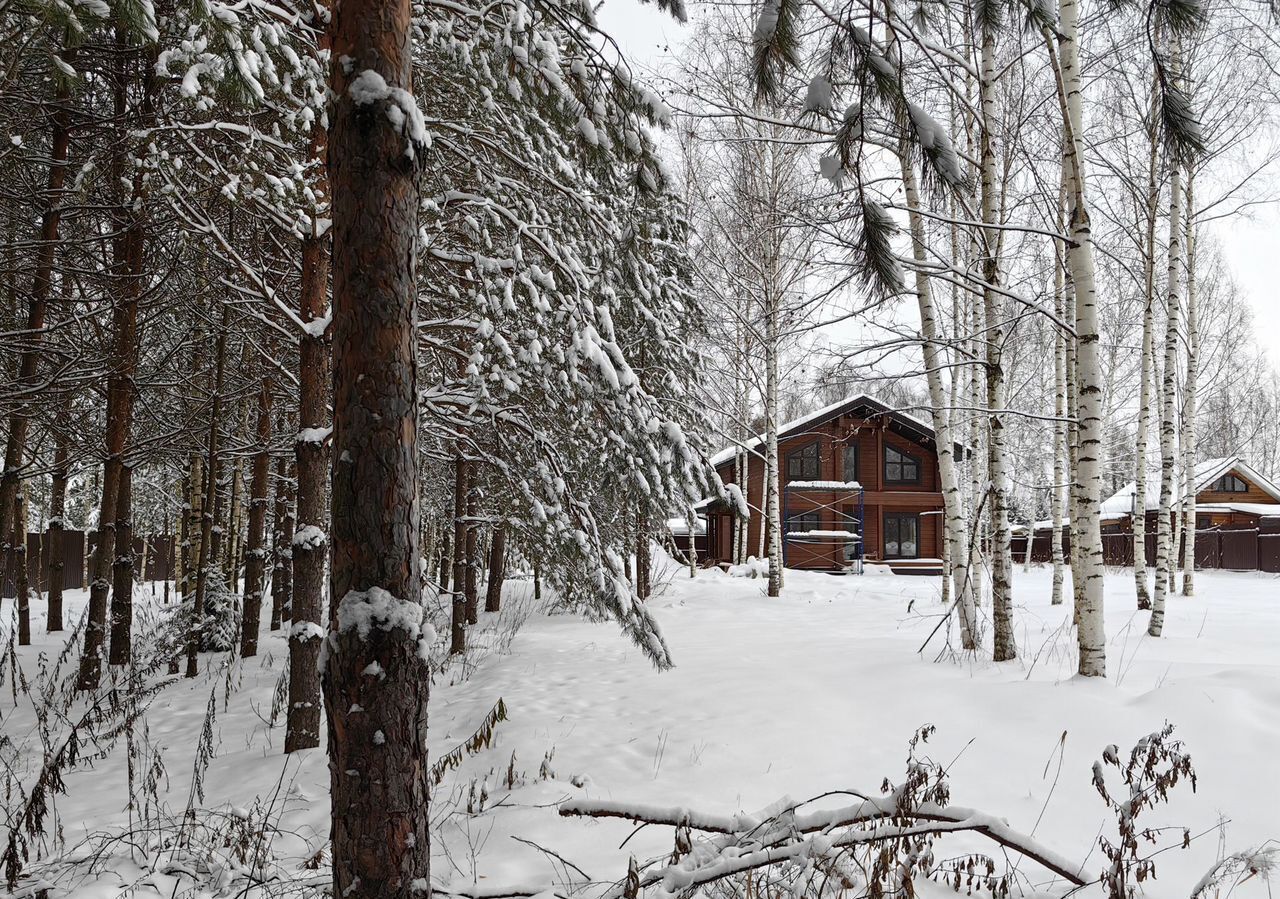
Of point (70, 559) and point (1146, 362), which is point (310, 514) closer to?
→ point (1146, 362)

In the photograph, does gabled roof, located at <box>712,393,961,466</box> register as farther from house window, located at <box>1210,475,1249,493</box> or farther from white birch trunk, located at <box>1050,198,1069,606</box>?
house window, located at <box>1210,475,1249,493</box>

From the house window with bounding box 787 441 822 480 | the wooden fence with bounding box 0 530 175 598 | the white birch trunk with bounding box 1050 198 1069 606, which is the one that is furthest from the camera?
the house window with bounding box 787 441 822 480

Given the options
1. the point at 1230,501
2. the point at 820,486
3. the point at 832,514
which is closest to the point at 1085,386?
the point at 820,486

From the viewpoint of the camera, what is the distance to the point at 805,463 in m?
24.1

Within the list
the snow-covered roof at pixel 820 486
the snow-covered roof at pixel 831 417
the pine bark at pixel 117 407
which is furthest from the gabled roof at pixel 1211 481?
the pine bark at pixel 117 407

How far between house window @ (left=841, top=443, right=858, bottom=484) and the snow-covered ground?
1597 centimetres

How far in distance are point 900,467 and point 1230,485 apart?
50.3ft

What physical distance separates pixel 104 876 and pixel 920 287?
7.79 meters

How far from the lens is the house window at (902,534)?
964 inches

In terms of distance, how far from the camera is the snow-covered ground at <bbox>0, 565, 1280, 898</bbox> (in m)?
3.47

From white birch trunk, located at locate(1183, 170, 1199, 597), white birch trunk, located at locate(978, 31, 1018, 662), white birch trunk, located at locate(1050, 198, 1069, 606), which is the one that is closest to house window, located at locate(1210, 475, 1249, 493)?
white birch trunk, located at locate(1183, 170, 1199, 597)

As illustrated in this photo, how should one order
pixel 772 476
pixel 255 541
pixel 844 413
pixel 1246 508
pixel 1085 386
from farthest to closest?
pixel 1246 508, pixel 844 413, pixel 772 476, pixel 255 541, pixel 1085 386

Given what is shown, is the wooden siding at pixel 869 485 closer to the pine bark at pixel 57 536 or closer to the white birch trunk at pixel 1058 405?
the white birch trunk at pixel 1058 405

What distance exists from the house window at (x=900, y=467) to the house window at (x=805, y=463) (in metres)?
2.64
